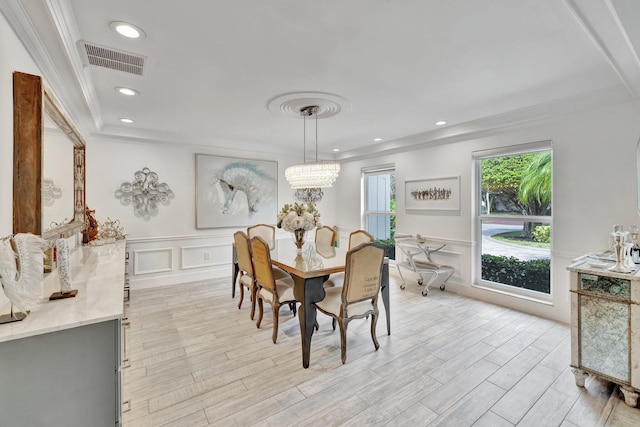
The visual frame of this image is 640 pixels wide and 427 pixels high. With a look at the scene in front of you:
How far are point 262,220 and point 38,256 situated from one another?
4.30 metres

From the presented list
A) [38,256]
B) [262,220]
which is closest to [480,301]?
[262,220]

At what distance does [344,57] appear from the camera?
2172 millimetres

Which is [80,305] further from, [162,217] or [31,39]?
[162,217]

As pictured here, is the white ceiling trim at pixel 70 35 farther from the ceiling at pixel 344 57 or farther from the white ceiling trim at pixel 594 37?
the white ceiling trim at pixel 594 37

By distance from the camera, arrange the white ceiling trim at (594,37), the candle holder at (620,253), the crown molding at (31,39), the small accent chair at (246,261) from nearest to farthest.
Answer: the crown molding at (31,39) < the white ceiling trim at (594,37) < the candle holder at (620,253) < the small accent chair at (246,261)

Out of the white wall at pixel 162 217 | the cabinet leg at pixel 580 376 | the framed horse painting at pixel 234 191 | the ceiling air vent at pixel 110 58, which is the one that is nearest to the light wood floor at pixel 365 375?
the cabinet leg at pixel 580 376

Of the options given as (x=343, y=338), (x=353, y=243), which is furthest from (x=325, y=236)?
(x=343, y=338)

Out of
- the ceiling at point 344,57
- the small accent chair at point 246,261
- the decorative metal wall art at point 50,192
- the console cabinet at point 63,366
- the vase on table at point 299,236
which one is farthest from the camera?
the vase on table at point 299,236

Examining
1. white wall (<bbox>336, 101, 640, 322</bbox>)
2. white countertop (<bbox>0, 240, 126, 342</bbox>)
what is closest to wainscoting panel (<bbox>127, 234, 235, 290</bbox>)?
white countertop (<bbox>0, 240, 126, 342</bbox>)

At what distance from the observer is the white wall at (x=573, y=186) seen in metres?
2.78

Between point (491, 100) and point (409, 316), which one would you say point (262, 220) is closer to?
point (409, 316)

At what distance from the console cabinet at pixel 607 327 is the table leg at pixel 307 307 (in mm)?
2004

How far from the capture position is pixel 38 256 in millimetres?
1244

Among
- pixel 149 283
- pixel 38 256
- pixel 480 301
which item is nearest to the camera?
pixel 38 256
